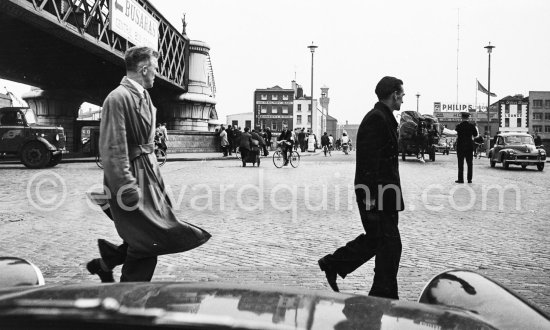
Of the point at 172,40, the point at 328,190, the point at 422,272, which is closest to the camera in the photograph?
the point at 422,272

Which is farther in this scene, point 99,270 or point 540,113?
point 540,113

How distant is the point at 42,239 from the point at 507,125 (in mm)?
118412

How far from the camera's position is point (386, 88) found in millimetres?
4145

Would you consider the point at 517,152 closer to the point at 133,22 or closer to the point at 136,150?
the point at 133,22

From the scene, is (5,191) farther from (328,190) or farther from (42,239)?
(328,190)

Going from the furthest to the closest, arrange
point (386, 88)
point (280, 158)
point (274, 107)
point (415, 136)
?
point (274, 107), point (415, 136), point (280, 158), point (386, 88)

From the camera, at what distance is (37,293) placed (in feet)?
4.14

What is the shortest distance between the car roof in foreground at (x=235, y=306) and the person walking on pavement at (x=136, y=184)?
1.96 meters

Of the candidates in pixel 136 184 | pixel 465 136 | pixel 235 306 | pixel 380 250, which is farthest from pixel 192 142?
pixel 235 306

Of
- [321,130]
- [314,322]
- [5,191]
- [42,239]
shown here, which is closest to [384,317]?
[314,322]

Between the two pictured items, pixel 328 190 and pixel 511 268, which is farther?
pixel 328 190

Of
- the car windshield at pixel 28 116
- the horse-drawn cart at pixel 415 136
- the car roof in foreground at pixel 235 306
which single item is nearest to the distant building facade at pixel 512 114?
the horse-drawn cart at pixel 415 136

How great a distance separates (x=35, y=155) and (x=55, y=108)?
58.6ft

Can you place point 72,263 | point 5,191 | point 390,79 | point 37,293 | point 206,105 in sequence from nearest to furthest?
point 37,293 < point 390,79 < point 72,263 < point 5,191 < point 206,105
